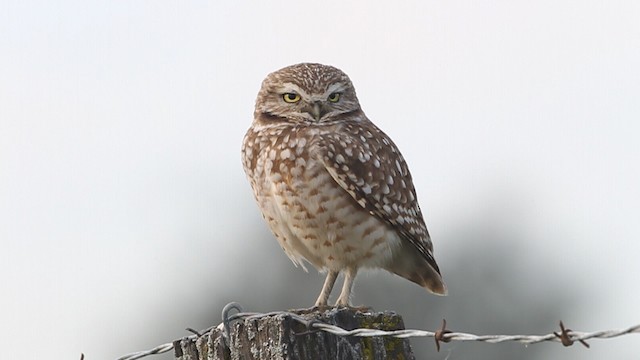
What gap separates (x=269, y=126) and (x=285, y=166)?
1.39 feet

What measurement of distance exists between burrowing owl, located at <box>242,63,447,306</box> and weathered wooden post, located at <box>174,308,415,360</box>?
2.36 meters

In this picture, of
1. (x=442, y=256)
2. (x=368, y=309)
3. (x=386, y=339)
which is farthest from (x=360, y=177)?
(x=442, y=256)

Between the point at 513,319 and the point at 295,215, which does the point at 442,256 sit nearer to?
the point at 513,319

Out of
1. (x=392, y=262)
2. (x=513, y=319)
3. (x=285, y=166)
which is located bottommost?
(x=513, y=319)

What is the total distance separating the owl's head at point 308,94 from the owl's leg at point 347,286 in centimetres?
82

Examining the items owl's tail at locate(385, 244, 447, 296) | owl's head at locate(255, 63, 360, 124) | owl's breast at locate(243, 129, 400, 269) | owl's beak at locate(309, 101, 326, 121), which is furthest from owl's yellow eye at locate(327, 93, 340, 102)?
owl's tail at locate(385, 244, 447, 296)

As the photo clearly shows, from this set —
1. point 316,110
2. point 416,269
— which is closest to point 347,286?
point 416,269

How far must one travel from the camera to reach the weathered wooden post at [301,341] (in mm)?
5844

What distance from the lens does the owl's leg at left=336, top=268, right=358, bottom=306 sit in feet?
28.1

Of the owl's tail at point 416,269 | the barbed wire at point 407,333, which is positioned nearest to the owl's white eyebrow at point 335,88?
the owl's tail at point 416,269

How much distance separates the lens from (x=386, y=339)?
5988 millimetres

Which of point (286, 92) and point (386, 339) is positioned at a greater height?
point (286, 92)

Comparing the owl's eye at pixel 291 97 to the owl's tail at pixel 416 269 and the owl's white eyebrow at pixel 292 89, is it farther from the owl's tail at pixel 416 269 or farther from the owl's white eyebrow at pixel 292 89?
the owl's tail at pixel 416 269

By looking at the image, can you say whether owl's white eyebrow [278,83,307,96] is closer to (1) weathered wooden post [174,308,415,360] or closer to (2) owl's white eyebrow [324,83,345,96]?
(2) owl's white eyebrow [324,83,345,96]
